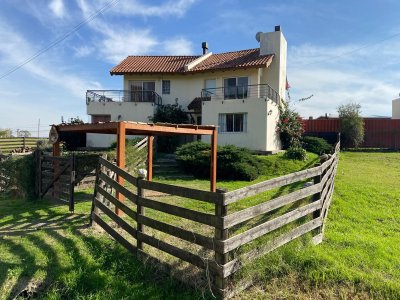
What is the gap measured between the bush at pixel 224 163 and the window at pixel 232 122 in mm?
5557

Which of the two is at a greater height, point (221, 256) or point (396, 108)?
point (396, 108)

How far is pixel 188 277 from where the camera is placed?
4.33 m

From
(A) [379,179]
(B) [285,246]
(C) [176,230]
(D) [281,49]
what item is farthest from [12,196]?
(D) [281,49]

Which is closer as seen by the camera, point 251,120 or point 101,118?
point 251,120

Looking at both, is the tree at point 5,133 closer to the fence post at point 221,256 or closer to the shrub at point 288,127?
the shrub at point 288,127

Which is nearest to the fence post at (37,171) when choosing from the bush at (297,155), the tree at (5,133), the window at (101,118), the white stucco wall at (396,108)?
the bush at (297,155)

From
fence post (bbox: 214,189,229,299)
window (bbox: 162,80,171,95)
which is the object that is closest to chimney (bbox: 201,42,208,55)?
window (bbox: 162,80,171,95)

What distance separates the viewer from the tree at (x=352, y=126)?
80.6 feet

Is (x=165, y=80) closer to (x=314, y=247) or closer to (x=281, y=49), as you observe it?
(x=281, y=49)

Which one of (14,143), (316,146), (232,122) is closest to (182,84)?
(232,122)

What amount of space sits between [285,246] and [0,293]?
3.88 meters

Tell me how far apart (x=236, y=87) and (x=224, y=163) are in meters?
8.86

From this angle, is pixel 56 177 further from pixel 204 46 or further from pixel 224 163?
pixel 204 46

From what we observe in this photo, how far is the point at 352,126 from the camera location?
2453cm
